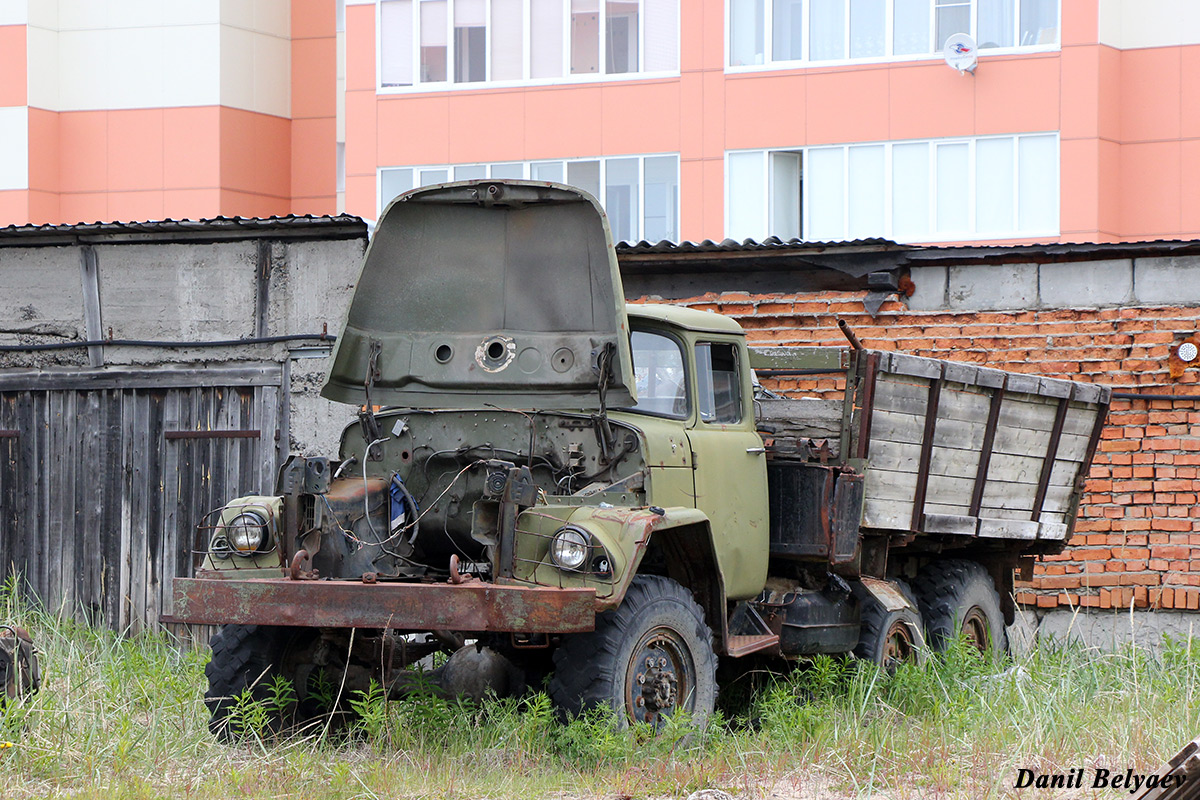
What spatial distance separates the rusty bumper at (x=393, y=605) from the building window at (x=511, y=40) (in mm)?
15868

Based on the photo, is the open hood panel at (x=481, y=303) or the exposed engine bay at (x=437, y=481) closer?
the exposed engine bay at (x=437, y=481)

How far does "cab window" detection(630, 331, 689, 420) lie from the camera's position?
7570mm

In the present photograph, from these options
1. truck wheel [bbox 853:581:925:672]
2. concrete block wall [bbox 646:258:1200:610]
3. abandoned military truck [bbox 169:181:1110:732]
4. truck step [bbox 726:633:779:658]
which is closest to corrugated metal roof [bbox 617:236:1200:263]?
concrete block wall [bbox 646:258:1200:610]

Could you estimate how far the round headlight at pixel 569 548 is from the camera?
6.23 meters

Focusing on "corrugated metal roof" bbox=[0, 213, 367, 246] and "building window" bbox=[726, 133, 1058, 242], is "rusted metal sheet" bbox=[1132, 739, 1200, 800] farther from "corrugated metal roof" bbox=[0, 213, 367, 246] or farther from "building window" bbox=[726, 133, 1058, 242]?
"building window" bbox=[726, 133, 1058, 242]

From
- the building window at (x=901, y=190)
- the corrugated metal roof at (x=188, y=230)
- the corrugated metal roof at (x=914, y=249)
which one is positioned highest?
the building window at (x=901, y=190)

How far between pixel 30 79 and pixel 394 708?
21596 millimetres

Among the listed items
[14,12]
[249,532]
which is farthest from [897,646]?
[14,12]

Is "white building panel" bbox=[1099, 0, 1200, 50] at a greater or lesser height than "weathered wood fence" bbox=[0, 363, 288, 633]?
greater

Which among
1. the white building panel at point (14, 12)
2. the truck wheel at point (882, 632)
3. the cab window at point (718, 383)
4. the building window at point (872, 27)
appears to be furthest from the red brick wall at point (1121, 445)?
the white building panel at point (14, 12)

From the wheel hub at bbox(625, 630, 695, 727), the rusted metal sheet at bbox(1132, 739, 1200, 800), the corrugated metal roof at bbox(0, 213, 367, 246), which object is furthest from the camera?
the corrugated metal roof at bbox(0, 213, 367, 246)

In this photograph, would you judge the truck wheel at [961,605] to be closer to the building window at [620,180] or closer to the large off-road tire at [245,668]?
the large off-road tire at [245,668]

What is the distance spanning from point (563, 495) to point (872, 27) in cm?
1513

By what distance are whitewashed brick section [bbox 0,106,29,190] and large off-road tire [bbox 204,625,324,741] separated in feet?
66.8
